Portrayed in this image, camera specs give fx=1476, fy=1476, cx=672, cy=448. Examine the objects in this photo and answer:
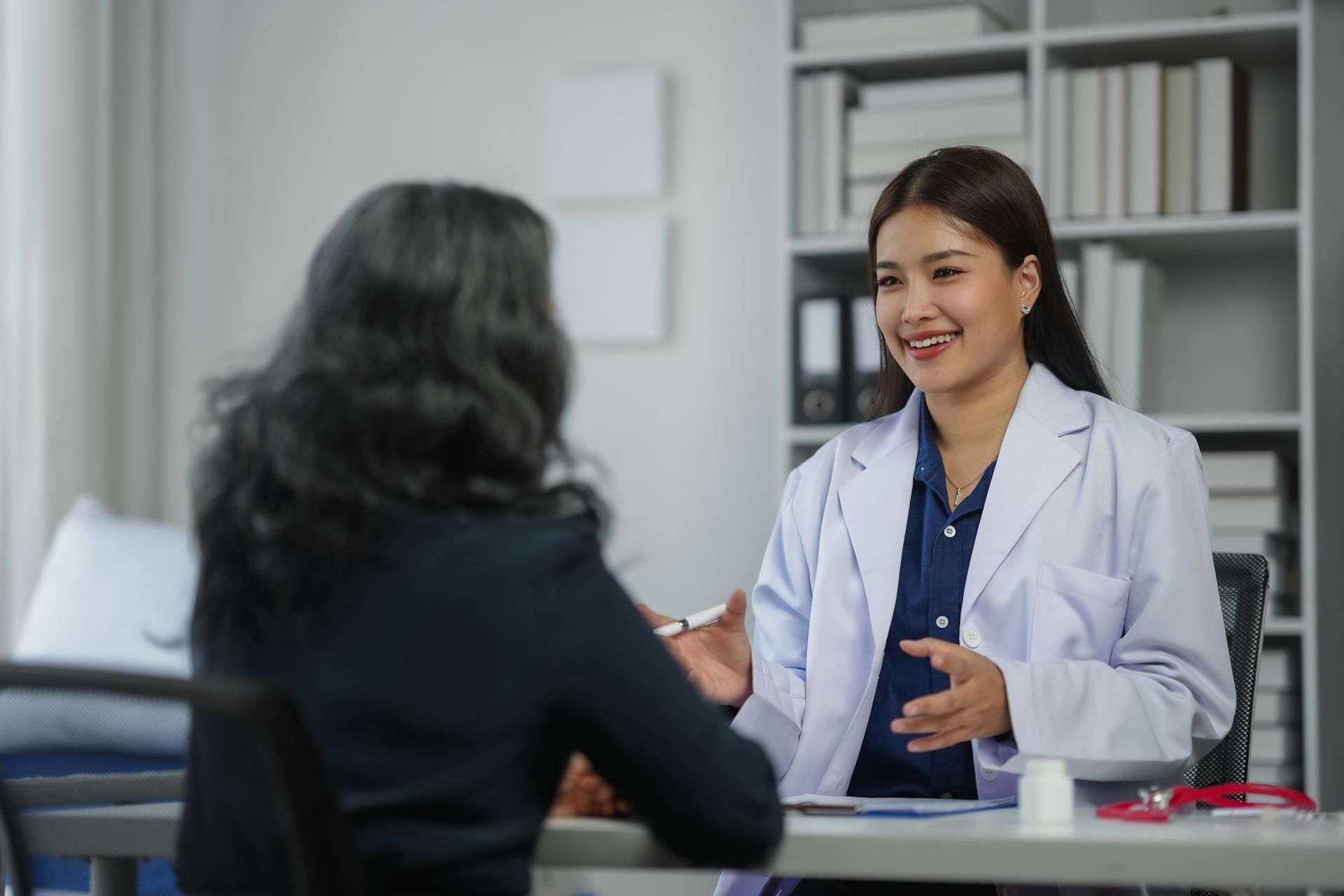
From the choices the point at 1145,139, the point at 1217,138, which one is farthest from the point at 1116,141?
the point at 1217,138

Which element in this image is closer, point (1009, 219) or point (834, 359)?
point (1009, 219)

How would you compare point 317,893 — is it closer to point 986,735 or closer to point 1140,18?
point 986,735

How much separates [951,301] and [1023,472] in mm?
250

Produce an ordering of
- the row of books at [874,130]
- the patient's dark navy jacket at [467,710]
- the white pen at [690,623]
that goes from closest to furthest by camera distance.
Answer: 1. the patient's dark navy jacket at [467,710]
2. the white pen at [690,623]
3. the row of books at [874,130]

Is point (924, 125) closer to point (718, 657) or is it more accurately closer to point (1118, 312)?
point (1118, 312)

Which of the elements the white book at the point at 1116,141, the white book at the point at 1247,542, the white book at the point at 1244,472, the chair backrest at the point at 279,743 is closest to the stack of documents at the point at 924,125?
the white book at the point at 1116,141

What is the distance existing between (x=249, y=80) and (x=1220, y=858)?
346cm

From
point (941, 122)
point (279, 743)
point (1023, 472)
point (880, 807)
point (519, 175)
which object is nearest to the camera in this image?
point (279, 743)

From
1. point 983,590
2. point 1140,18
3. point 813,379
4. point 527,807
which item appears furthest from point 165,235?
point 527,807

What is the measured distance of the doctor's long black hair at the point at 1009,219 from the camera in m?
1.90

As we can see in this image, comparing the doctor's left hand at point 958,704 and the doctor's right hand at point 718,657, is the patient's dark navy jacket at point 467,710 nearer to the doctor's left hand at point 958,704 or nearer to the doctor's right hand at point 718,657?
the doctor's left hand at point 958,704

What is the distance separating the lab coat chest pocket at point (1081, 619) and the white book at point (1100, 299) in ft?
4.22

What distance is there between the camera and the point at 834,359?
3.09 metres

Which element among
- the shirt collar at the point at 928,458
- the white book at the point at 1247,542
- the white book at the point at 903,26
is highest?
the white book at the point at 903,26
